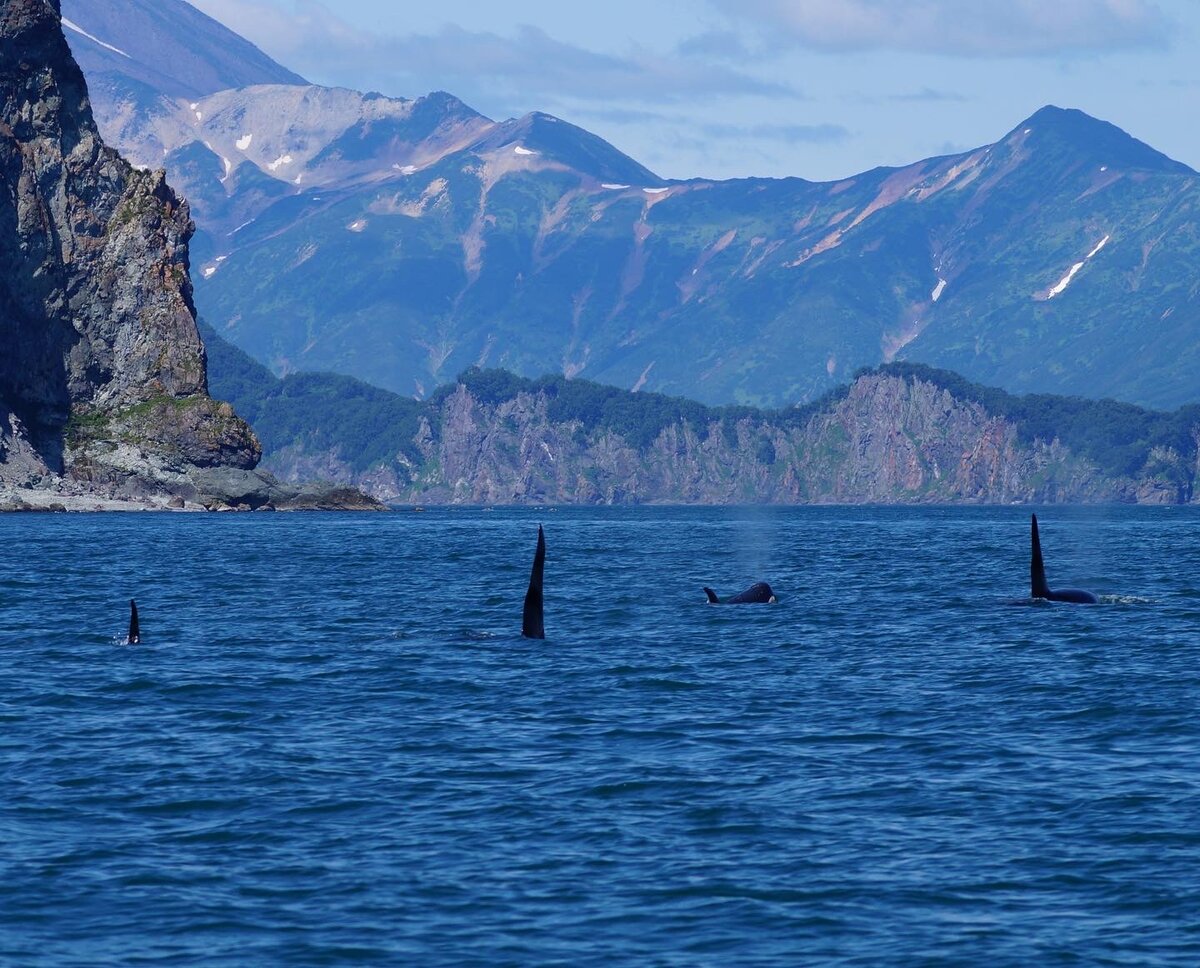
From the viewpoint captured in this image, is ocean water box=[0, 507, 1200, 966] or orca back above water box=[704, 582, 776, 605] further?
orca back above water box=[704, 582, 776, 605]

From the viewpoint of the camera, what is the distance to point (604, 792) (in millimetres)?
37438

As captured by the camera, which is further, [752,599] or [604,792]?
[752,599]

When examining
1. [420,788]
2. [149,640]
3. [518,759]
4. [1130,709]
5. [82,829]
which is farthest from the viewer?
[149,640]

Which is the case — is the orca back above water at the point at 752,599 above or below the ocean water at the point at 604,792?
above

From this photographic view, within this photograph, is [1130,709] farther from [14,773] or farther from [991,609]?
[991,609]

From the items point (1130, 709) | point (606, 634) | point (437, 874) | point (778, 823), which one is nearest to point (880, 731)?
point (1130, 709)

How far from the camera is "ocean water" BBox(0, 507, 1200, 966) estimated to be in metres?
27.7

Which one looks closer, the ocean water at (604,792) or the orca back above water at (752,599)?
the ocean water at (604,792)

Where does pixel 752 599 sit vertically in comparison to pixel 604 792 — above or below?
above

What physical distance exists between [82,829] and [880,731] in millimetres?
19470

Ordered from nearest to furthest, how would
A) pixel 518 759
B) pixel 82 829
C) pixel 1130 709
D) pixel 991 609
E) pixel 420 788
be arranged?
pixel 82 829
pixel 420 788
pixel 518 759
pixel 1130 709
pixel 991 609

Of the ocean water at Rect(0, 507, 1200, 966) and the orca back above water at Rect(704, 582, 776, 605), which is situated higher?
the orca back above water at Rect(704, 582, 776, 605)

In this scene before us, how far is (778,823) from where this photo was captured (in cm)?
3456

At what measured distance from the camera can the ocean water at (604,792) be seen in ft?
90.9
